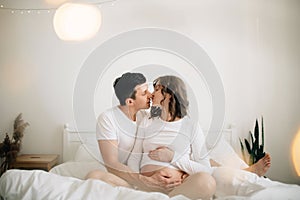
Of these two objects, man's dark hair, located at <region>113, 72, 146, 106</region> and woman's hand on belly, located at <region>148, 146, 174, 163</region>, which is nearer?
woman's hand on belly, located at <region>148, 146, 174, 163</region>

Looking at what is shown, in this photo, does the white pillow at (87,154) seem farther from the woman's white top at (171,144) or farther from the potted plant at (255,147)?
the potted plant at (255,147)

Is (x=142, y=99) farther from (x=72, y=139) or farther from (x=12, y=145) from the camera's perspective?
(x=12, y=145)

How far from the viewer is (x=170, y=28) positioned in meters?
1.66

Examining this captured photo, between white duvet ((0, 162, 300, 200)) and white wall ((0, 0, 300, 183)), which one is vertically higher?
white wall ((0, 0, 300, 183))

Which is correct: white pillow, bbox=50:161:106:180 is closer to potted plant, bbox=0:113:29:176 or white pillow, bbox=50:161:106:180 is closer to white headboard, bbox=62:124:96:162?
white headboard, bbox=62:124:96:162

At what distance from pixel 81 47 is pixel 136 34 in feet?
0.87

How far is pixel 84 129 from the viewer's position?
162 cm

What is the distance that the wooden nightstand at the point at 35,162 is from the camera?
1.57 metres

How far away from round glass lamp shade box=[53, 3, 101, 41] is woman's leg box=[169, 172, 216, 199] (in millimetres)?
842

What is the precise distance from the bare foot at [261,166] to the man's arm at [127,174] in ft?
1.19

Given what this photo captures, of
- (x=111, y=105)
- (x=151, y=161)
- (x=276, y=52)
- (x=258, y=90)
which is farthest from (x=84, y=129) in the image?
(x=276, y=52)

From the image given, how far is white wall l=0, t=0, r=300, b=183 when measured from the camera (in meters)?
1.55

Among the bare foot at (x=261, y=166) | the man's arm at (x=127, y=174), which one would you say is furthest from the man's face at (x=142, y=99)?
the bare foot at (x=261, y=166)

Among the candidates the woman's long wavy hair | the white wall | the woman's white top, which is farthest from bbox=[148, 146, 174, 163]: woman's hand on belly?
the white wall
